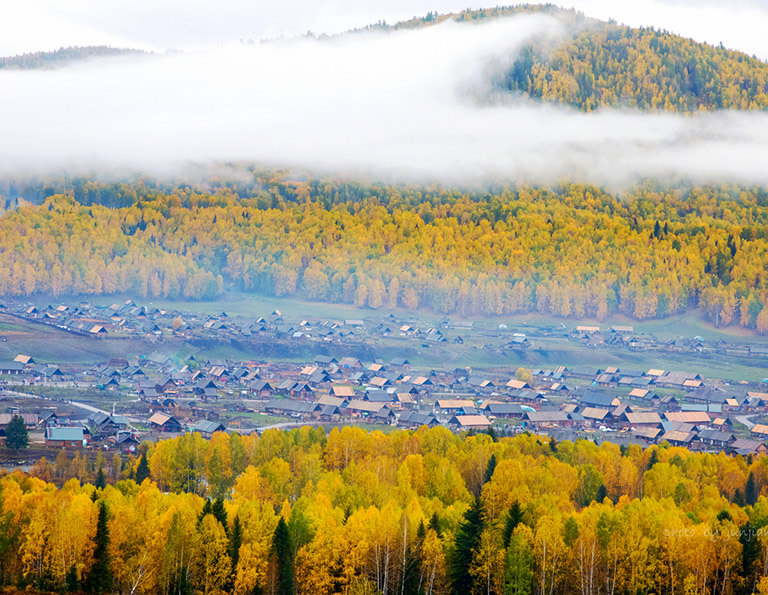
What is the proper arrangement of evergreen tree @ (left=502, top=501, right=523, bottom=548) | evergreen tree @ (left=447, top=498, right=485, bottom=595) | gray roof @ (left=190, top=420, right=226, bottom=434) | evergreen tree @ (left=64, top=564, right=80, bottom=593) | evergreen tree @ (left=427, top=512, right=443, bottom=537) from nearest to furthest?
evergreen tree @ (left=64, top=564, right=80, bottom=593) → evergreen tree @ (left=447, top=498, right=485, bottom=595) → evergreen tree @ (left=502, top=501, right=523, bottom=548) → evergreen tree @ (left=427, top=512, right=443, bottom=537) → gray roof @ (left=190, top=420, right=226, bottom=434)

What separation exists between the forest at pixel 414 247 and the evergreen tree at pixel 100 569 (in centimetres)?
10329

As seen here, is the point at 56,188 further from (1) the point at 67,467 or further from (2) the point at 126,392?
(1) the point at 67,467

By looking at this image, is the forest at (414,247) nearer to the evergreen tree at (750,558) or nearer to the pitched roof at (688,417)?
the pitched roof at (688,417)

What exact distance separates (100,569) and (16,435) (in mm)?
25027

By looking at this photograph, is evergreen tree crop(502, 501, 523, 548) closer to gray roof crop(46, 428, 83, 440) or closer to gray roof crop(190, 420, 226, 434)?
gray roof crop(190, 420, 226, 434)

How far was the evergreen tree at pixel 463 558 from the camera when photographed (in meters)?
38.9

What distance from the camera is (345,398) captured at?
278 feet

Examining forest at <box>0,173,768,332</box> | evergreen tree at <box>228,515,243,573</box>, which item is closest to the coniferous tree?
evergreen tree at <box>228,515,243,573</box>

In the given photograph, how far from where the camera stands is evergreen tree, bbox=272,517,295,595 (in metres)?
38.1

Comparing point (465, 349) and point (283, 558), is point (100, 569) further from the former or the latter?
point (465, 349)

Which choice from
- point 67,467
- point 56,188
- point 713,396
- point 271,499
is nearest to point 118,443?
point 67,467

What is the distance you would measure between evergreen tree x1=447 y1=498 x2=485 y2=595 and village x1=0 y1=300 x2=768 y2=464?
2735 centimetres

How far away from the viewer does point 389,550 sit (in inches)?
1537

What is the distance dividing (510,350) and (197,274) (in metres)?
49.4
